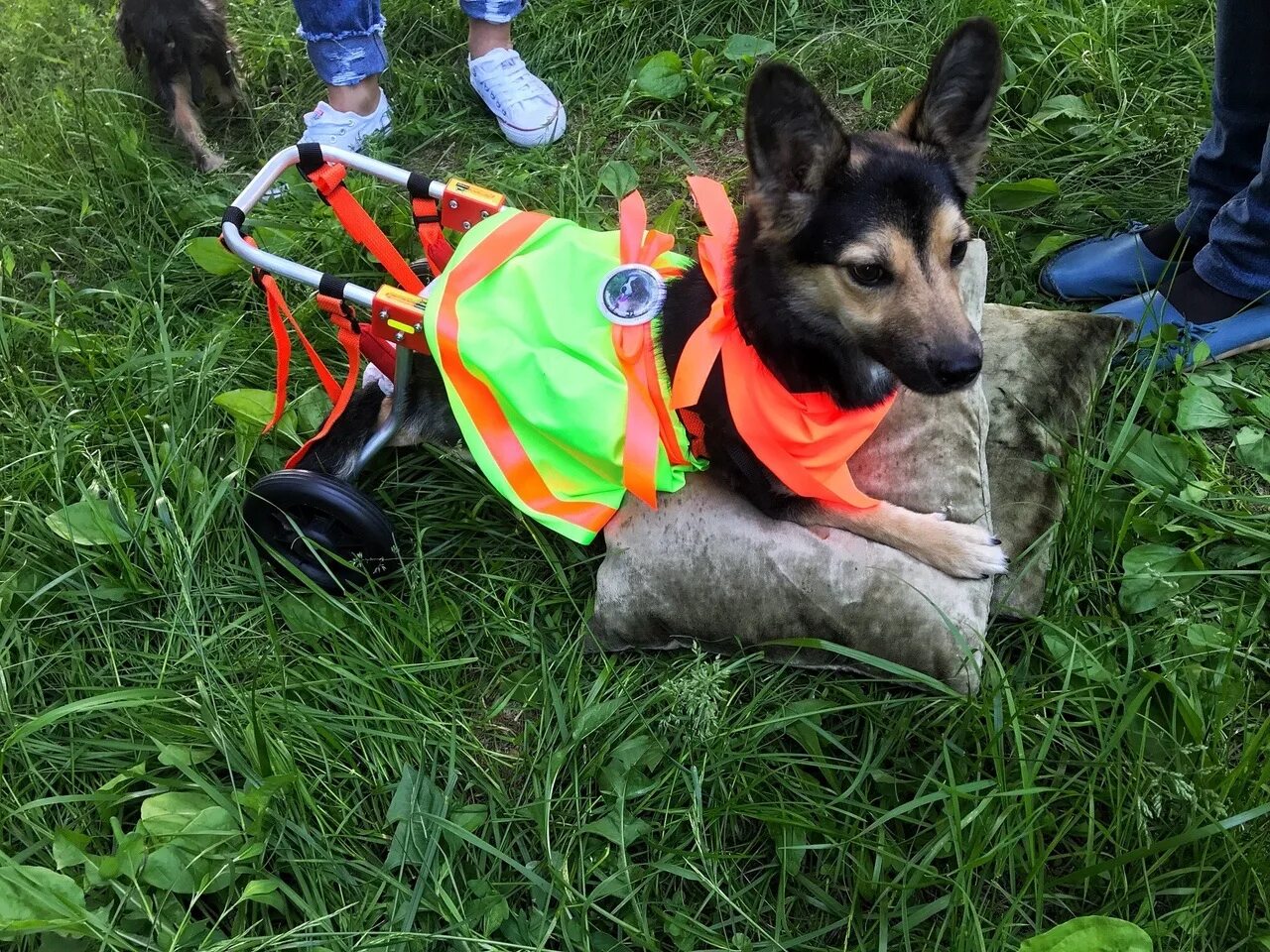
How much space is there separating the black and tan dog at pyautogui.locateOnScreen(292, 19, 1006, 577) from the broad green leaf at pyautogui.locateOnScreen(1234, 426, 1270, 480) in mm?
966

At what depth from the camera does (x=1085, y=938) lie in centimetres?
166

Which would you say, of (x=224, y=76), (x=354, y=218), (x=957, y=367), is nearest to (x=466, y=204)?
(x=354, y=218)

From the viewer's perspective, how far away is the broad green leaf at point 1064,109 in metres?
3.34

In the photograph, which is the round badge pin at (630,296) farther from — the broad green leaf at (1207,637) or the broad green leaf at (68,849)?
the broad green leaf at (68,849)

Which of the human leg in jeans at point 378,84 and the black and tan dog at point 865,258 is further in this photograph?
the human leg in jeans at point 378,84

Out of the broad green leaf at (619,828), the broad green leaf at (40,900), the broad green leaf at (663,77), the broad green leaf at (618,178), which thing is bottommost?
the broad green leaf at (619,828)

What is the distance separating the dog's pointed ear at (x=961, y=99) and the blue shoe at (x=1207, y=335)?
0.99 meters

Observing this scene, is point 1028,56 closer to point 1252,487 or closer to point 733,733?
point 1252,487

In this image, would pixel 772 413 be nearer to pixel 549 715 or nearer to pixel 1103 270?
pixel 549 715

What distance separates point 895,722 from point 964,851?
1.13ft

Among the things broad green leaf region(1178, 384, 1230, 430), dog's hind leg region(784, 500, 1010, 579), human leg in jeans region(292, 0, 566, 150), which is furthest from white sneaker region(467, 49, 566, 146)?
broad green leaf region(1178, 384, 1230, 430)

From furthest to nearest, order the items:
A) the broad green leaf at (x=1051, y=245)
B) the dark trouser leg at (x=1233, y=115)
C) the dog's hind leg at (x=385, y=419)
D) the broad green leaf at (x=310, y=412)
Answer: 1. the broad green leaf at (x=1051, y=245)
2. the broad green leaf at (x=310, y=412)
3. the dog's hind leg at (x=385, y=419)
4. the dark trouser leg at (x=1233, y=115)

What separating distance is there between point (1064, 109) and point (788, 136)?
212cm

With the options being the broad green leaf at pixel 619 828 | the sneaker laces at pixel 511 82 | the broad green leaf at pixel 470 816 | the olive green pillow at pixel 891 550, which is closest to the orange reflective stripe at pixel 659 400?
the olive green pillow at pixel 891 550
